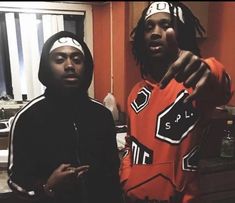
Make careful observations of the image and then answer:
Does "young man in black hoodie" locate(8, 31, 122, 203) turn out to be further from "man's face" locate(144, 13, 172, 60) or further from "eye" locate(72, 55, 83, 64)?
"man's face" locate(144, 13, 172, 60)

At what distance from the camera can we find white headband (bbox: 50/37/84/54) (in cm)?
98

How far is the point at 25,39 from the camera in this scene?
2.06 meters

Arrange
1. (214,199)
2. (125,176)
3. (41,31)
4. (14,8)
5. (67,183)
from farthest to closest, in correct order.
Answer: (41,31)
(14,8)
(214,199)
(125,176)
(67,183)

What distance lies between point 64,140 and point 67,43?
349mm

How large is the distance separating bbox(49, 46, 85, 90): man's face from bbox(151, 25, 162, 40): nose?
0.27 m

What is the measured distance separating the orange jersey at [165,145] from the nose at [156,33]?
0.57 ft

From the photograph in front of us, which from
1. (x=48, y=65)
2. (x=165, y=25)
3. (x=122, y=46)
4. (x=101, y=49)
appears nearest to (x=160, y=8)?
(x=165, y=25)

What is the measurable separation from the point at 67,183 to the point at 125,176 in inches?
10.1

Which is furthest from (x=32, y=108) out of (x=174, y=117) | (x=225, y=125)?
(x=225, y=125)

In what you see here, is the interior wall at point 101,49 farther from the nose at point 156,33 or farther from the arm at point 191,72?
the arm at point 191,72

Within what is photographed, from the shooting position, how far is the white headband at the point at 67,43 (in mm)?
979

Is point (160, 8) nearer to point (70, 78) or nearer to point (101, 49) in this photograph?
point (70, 78)

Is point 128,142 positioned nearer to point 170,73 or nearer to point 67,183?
point 67,183

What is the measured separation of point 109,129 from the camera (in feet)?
3.53
